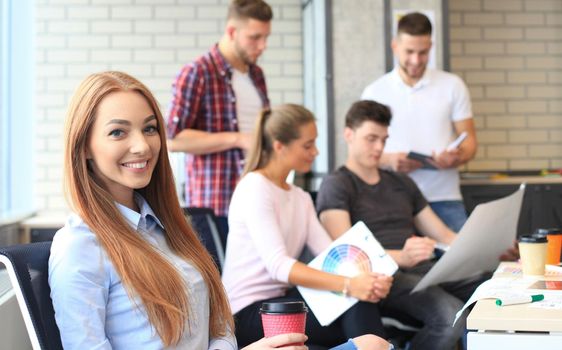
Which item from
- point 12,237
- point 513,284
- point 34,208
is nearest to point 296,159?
point 513,284

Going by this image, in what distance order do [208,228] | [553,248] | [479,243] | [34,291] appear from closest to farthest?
[34,291], [553,248], [479,243], [208,228]

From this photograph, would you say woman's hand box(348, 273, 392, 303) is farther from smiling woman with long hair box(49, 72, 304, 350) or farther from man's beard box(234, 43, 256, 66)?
man's beard box(234, 43, 256, 66)

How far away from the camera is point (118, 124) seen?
2.07m

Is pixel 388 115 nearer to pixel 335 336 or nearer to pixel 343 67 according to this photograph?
pixel 335 336

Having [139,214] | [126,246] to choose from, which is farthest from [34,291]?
[139,214]

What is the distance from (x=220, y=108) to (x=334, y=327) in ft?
4.79

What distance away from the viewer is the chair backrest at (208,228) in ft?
12.0

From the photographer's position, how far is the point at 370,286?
122 inches

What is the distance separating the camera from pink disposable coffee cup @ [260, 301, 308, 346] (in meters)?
1.91

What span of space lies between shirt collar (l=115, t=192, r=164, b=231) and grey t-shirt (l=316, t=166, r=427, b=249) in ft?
5.53

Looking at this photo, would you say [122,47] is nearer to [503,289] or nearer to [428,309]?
[428,309]

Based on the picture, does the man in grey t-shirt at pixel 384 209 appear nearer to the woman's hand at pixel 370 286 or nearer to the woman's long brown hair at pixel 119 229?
the woman's hand at pixel 370 286

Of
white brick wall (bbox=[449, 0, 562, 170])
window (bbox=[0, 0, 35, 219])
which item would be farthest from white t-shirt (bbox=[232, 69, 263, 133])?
white brick wall (bbox=[449, 0, 562, 170])

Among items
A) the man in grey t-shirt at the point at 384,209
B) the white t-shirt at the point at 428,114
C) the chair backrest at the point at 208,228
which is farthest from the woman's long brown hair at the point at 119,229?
the white t-shirt at the point at 428,114
